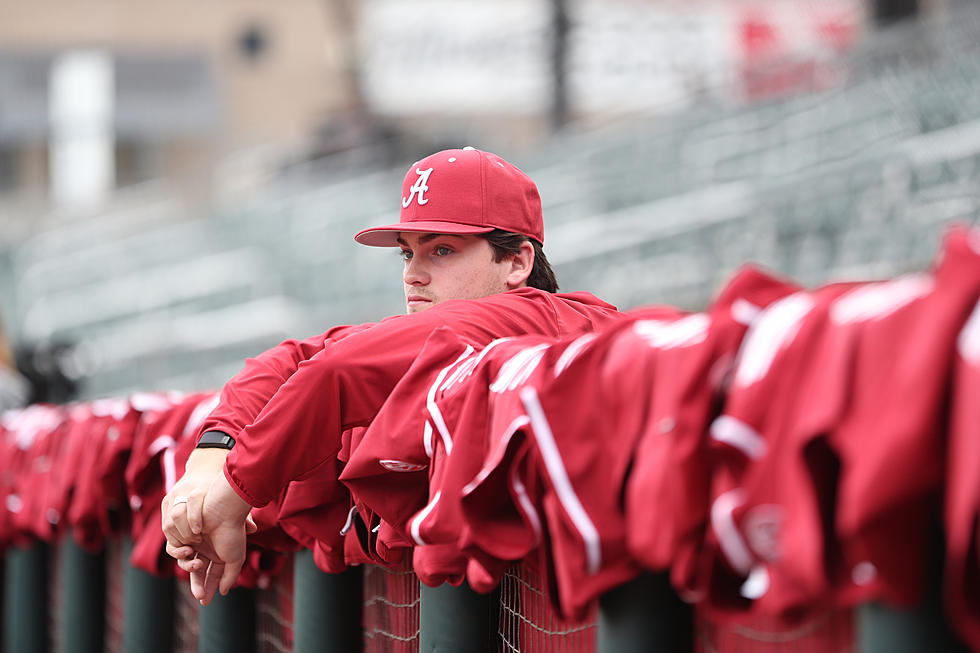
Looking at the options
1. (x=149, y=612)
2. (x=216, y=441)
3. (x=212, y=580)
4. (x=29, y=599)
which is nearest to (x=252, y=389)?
(x=216, y=441)

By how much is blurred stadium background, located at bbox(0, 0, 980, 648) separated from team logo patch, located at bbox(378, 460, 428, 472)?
6.26 m

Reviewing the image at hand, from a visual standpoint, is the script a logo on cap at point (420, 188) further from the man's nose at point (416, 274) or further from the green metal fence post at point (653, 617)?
the green metal fence post at point (653, 617)

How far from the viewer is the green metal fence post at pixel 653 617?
5.06 feet

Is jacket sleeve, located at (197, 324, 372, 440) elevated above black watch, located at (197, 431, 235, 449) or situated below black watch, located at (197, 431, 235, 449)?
above

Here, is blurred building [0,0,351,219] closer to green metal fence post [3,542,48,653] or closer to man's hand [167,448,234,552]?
green metal fence post [3,542,48,653]

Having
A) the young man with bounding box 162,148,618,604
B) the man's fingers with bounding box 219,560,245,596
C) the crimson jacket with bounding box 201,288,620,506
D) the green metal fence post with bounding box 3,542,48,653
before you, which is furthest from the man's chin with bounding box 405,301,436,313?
the green metal fence post with bounding box 3,542,48,653

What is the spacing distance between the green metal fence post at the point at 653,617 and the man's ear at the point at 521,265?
4.57 ft

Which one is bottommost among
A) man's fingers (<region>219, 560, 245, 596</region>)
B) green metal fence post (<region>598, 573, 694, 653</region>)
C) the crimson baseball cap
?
man's fingers (<region>219, 560, 245, 596</region>)

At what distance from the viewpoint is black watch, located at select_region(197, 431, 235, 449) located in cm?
238

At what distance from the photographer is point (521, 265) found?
2.93 meters

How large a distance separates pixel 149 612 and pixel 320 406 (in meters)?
1.73

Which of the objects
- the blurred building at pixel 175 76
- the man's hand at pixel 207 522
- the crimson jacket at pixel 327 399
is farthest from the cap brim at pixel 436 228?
the blurred building at pixel 175 76

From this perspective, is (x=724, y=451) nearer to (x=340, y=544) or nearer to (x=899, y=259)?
(x=340, y=544)

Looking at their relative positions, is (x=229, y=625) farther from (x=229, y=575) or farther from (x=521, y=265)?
(x=521, y=265)
